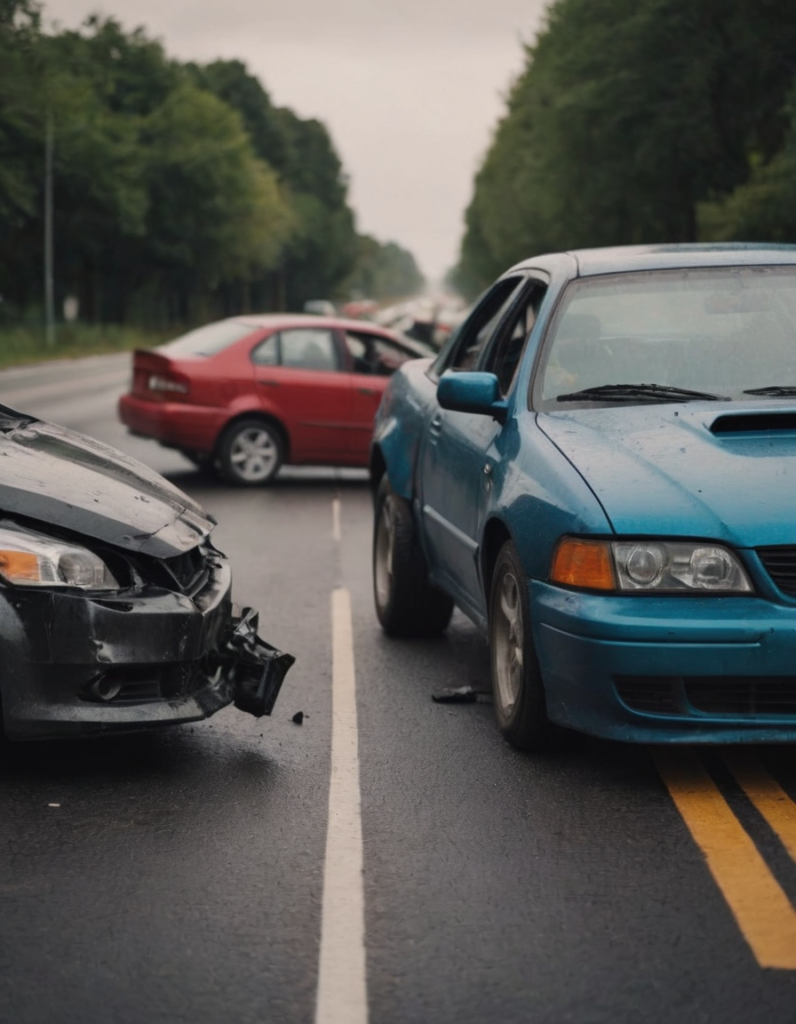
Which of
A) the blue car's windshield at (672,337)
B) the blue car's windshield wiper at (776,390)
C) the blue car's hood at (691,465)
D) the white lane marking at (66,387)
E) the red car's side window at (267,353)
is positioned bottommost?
the white lane marking at (66,387)

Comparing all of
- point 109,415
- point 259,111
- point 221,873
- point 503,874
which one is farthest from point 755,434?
point 259,111

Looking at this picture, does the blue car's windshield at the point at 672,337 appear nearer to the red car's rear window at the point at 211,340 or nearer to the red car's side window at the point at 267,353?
the red car's side window at the point at 267,353

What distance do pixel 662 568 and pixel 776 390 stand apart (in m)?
1.16

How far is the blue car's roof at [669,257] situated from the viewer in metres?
6.34

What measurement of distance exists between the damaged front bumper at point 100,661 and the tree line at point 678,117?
81.0ft

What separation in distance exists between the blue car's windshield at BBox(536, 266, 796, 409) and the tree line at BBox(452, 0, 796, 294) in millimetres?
23135

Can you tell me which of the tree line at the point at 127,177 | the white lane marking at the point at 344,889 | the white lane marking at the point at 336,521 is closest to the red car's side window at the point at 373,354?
the white lane marking at the point at 336,521

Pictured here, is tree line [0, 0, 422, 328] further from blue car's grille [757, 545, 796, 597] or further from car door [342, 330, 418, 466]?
blue car's grille [757, 545, 796, 597]

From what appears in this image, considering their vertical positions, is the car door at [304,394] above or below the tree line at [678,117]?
below

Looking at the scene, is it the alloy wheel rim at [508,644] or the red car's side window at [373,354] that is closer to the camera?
the alloy wheel rim at [508,644]

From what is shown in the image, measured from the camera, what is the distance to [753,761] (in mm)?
5508

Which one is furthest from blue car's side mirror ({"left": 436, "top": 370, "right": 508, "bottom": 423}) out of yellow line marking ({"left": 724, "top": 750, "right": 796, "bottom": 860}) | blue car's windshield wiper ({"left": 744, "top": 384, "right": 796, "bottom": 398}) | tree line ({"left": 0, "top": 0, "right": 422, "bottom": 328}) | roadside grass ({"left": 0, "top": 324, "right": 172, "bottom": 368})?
roadside grass ({"left": 0, "top": 324, "right": 172, "bottom": 368})

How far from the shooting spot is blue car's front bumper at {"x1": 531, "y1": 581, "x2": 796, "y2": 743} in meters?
4.86

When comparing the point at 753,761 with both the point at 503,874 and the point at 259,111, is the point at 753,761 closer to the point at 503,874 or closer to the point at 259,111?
the point at 503,874
